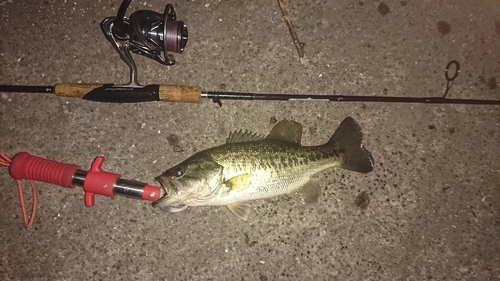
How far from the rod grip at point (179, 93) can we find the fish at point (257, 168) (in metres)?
0.47

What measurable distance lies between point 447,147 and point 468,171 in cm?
29

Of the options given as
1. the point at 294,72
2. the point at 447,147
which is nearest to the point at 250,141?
the point at 294,72

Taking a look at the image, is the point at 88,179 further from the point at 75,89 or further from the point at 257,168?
the point at 257,168

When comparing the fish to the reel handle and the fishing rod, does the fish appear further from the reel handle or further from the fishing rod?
the reel handle

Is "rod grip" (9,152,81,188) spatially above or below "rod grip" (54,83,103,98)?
below

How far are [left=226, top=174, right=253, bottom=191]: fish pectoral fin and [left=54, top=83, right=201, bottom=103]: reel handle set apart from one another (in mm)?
760

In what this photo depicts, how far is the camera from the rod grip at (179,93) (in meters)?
2.57

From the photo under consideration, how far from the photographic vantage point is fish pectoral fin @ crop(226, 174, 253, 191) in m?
2.31

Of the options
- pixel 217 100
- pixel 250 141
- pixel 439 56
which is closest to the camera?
pixel 250 141

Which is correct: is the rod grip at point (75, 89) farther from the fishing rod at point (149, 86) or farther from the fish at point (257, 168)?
the fish at point (257, 168)

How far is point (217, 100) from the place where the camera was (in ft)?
8.68

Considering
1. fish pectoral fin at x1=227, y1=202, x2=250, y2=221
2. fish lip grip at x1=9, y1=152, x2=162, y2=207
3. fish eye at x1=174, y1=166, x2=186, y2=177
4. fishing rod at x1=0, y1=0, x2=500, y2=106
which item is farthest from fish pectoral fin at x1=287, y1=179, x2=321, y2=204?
fish lip grip at x1=9, y1=152, x2=162, y2=207

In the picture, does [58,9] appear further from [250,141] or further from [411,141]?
[411,141]

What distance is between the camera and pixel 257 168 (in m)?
2.36
